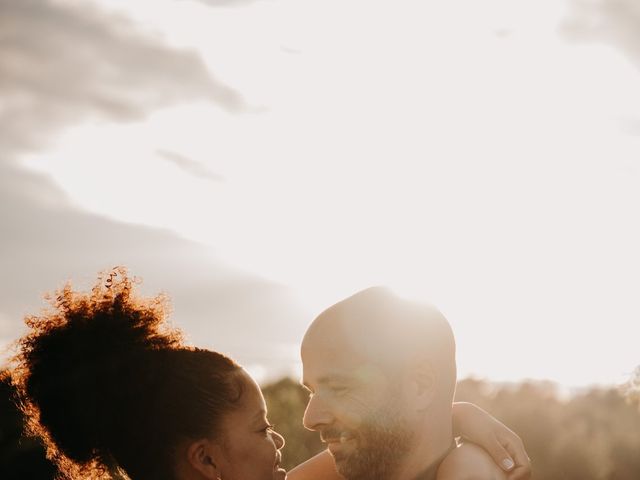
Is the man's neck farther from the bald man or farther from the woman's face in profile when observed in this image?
the woman's face in profile

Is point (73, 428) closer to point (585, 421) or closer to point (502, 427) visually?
point (502, 427)

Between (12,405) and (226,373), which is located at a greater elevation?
(226,373)

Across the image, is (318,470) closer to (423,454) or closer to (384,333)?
(423,454)

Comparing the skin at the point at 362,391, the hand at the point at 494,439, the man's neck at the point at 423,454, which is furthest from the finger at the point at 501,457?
the man's neck at the point at 423,454

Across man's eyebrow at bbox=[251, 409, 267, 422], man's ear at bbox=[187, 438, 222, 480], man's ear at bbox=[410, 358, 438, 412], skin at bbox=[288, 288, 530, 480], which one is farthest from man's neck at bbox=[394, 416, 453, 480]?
man's ear at bbox=[187, 438, 222, 480]

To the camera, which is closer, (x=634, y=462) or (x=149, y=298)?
(x=149, y=298)

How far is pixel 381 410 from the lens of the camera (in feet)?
14.7

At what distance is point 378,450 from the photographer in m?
4.52

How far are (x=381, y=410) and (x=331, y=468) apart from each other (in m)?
1.05

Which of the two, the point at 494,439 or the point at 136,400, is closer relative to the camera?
the point at 136,400

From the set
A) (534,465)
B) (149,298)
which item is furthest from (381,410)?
(534,465)

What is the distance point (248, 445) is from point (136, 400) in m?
0.64

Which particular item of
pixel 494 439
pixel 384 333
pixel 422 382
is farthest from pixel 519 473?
pixel 384 333

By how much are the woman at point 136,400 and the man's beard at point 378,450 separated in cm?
45
